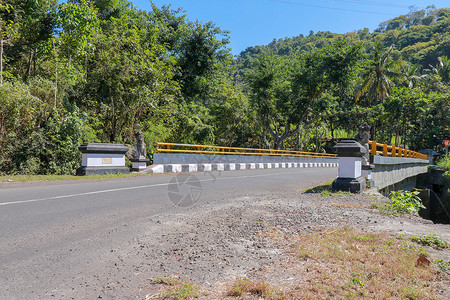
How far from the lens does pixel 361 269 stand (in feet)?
9.43

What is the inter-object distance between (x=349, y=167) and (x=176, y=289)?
23.9ft

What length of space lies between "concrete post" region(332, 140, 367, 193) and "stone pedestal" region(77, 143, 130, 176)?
8.83 m

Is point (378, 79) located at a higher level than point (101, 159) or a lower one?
higher

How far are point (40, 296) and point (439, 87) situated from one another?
53640 millimetres

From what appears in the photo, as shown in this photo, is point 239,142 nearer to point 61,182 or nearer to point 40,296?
point 61,182

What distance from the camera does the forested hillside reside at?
41.8 feet

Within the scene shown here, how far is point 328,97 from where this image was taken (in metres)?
28.4

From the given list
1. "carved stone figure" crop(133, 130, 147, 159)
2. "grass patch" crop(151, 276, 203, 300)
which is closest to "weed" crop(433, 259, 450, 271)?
"grass patch" crop(151, 276, 203, 300)

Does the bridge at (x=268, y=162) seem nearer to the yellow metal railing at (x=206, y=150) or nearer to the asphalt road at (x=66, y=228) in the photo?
the yellow metal railing at (x=206, y=150)

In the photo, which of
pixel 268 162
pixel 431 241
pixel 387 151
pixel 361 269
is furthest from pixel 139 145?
pixel 387 151

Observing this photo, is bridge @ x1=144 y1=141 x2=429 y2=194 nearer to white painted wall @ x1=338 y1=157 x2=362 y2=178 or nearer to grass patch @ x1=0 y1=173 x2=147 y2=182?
white painted wall @ x1=338 y1=157 x2=362 y2=178

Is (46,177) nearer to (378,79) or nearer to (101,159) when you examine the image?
(101,159)

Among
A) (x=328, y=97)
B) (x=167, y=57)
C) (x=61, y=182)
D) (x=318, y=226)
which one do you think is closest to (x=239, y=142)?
(x=328, y=97)

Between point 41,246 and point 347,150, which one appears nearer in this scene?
point 41,246
